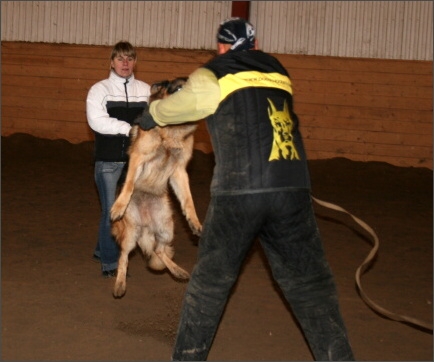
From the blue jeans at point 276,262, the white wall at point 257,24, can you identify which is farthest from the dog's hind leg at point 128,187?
the white wall at point 257,24

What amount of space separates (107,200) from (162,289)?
0.85 meters

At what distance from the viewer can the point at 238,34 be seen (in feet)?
12.9

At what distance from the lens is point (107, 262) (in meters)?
6.13

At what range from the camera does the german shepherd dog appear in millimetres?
5406

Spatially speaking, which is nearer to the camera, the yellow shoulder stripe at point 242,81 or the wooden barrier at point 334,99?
the yellow shoulder stripe at point 242,81

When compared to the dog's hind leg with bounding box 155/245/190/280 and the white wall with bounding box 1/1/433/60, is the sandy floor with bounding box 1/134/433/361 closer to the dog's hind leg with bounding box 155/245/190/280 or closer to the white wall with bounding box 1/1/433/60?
the dog's hind leg with bounding box 155/245/190/280

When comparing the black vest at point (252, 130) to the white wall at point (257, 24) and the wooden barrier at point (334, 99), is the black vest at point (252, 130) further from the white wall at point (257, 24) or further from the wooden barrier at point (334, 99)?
the white wall at point (257, 24)

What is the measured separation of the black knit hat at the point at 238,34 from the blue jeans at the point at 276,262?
0.82 meters

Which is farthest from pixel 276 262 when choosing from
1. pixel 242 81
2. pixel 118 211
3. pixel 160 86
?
→ pixel 160 86

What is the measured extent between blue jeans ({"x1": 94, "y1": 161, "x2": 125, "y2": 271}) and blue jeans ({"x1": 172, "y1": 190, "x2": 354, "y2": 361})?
2085mm

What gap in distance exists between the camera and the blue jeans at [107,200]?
589 cm

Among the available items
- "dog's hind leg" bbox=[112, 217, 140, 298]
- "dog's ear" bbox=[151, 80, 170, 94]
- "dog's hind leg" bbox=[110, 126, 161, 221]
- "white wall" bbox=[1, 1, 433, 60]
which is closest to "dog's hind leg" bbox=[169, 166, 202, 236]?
"dog's hind leg" bbox=[110, 126, 161, 221]

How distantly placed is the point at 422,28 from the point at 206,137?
4180 millimetres

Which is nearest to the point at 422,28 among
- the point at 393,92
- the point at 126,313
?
the point at 393,92
